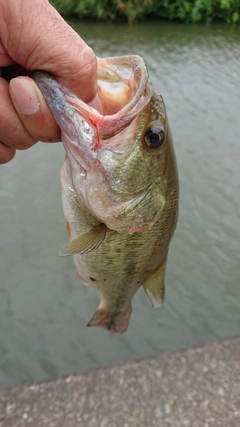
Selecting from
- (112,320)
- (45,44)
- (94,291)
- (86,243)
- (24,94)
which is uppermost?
(45,44)

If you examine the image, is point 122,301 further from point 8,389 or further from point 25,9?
point 25,9

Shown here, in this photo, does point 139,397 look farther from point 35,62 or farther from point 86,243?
point 35,62

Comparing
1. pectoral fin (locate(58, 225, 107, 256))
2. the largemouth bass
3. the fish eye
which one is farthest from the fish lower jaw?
the fish eye

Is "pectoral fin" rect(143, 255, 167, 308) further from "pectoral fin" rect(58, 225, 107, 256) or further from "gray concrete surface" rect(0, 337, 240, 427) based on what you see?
"gray concrete surface" rect(0, 337, 240, 427)

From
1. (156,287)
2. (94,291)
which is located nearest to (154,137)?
(156,287)

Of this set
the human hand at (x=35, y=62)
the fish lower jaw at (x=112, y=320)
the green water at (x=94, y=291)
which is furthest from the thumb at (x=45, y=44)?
the green water at (x=94, y=291)
